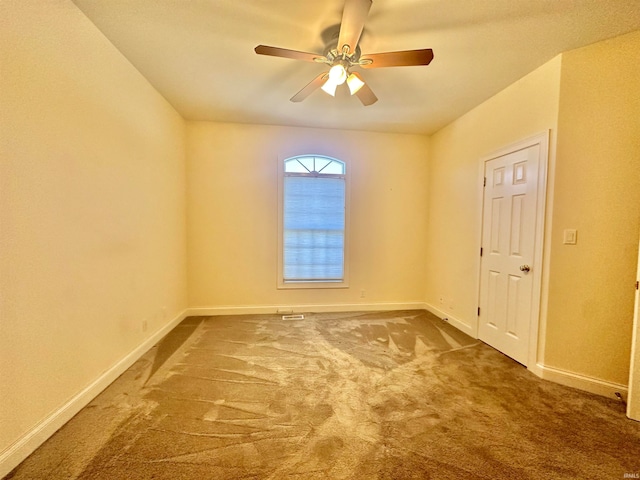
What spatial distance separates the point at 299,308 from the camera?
3750 mm

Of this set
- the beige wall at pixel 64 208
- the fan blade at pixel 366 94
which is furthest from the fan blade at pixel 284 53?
the beige wall at pixel 64 208

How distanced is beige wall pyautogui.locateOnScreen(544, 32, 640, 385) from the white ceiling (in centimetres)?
31

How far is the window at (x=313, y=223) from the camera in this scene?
147 inches

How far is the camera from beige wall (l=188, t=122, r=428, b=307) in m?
3.55

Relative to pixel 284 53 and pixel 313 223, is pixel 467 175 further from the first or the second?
pixel 284 53

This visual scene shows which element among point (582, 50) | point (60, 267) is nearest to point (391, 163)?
point (582, 50)

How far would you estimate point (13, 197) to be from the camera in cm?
131

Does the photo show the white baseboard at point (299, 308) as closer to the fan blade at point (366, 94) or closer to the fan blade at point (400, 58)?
the fan blade at point (366, 94)

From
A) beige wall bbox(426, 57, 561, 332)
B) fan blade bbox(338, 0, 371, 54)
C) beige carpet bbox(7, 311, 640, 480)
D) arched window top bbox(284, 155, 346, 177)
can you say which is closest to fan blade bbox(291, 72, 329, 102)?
fan blade bbox(338, 0, 371, 54)

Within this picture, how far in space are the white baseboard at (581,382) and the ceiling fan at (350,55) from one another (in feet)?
8.74

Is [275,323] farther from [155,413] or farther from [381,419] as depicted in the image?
[381,419]

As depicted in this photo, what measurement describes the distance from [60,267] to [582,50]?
4.08 meters

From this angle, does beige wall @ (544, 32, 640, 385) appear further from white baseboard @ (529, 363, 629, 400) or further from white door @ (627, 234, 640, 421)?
white door @ (627, 234, 640, 421)

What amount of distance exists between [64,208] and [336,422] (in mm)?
2228
